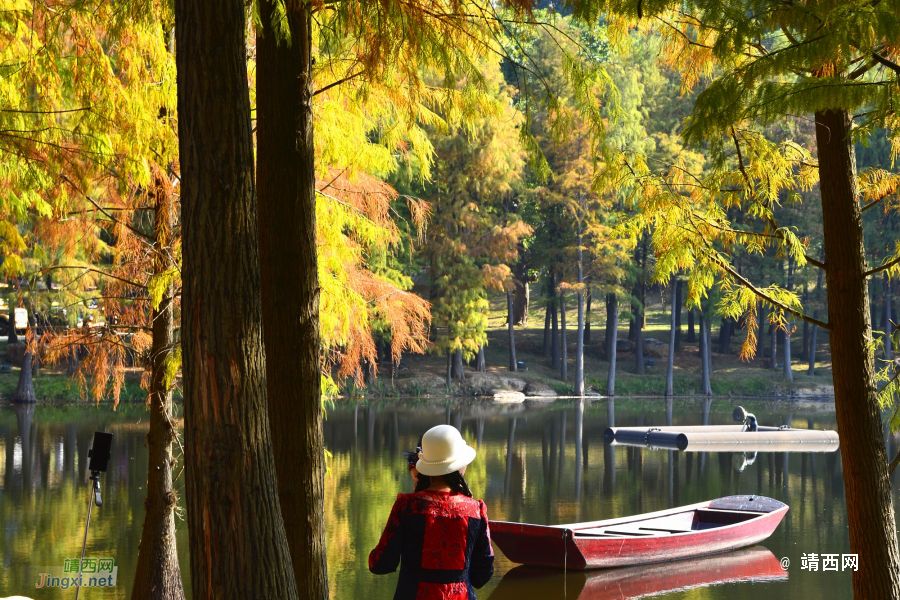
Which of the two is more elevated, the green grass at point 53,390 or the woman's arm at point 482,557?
the woman's arm at point 482,557

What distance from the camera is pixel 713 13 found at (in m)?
4.89

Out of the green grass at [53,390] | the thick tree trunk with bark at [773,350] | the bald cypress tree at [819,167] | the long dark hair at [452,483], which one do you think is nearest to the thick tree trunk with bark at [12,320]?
the green grass at [53,390]

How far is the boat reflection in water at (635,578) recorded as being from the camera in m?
11.4

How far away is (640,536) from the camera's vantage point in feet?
39.9

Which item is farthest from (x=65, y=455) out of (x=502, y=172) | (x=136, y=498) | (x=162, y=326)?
(x=502, y=172)

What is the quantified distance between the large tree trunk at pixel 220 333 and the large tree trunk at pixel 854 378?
11.2 ft

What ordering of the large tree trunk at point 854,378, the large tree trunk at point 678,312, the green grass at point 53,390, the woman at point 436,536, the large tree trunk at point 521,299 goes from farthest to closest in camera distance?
1. the large tree trunk at point 521,299
2. the large tree trunk at point 678,312
3. the green grass at point 53,390
4. the large tree trunk at point 854,378
5. the woman at point 436,536

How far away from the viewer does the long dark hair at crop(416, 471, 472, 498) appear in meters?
3.48

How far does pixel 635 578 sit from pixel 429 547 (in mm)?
9371

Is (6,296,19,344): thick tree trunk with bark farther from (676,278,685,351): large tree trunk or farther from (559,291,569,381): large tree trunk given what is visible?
(676,278,685,351): large tree trunk

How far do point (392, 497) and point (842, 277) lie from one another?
39.3 ft

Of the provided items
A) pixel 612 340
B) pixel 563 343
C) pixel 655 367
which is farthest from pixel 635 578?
pixel 655 367

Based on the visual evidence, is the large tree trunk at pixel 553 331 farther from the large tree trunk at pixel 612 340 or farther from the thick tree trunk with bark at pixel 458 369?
the thick tree trunk with bark at pixel 458 369

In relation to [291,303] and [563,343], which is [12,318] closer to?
[291,303]
